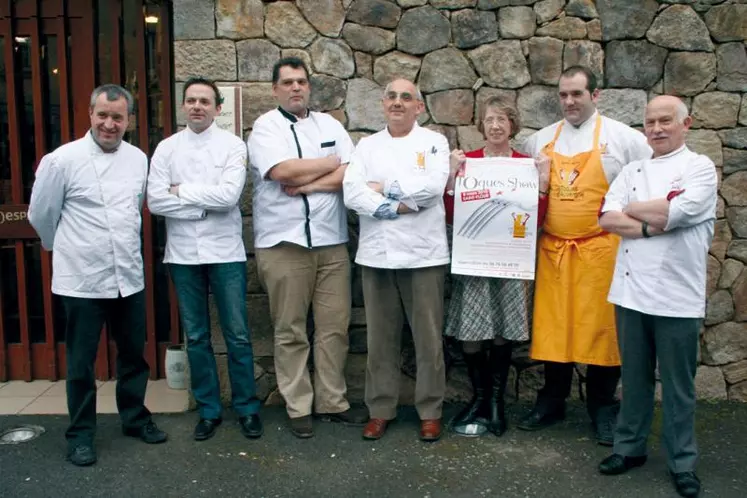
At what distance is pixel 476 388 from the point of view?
407 cm

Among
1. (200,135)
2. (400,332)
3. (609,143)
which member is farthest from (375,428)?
(609,143)

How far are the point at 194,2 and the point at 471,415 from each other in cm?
288

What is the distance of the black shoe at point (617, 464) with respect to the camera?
3482 mm

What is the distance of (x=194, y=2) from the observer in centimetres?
422

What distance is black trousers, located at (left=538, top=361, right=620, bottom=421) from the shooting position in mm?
3941

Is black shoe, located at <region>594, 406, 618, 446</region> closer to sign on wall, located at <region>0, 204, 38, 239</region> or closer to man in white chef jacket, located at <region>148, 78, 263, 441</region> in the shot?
man in white chef jacket, located at <region>148, 78, 263, 441</region>

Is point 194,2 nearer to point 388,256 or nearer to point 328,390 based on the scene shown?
point 388,256

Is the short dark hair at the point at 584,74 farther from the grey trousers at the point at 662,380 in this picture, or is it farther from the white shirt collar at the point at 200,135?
the white shirt collar at the point at 200,135

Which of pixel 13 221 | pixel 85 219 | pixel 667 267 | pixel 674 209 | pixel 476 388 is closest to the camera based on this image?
pixel 674 209

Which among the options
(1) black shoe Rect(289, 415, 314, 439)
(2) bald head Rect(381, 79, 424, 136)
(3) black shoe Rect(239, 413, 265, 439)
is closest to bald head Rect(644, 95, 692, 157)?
(2) bald head Rect(381, 79, 424, 136)

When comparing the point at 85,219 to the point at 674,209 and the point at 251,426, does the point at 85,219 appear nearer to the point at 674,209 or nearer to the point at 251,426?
the point at 251,426

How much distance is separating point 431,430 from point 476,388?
1.21 ft

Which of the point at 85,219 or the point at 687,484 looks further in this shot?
the point at 85,219

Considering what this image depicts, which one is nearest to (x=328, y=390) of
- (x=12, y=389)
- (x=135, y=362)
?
(x=135, y=362)
